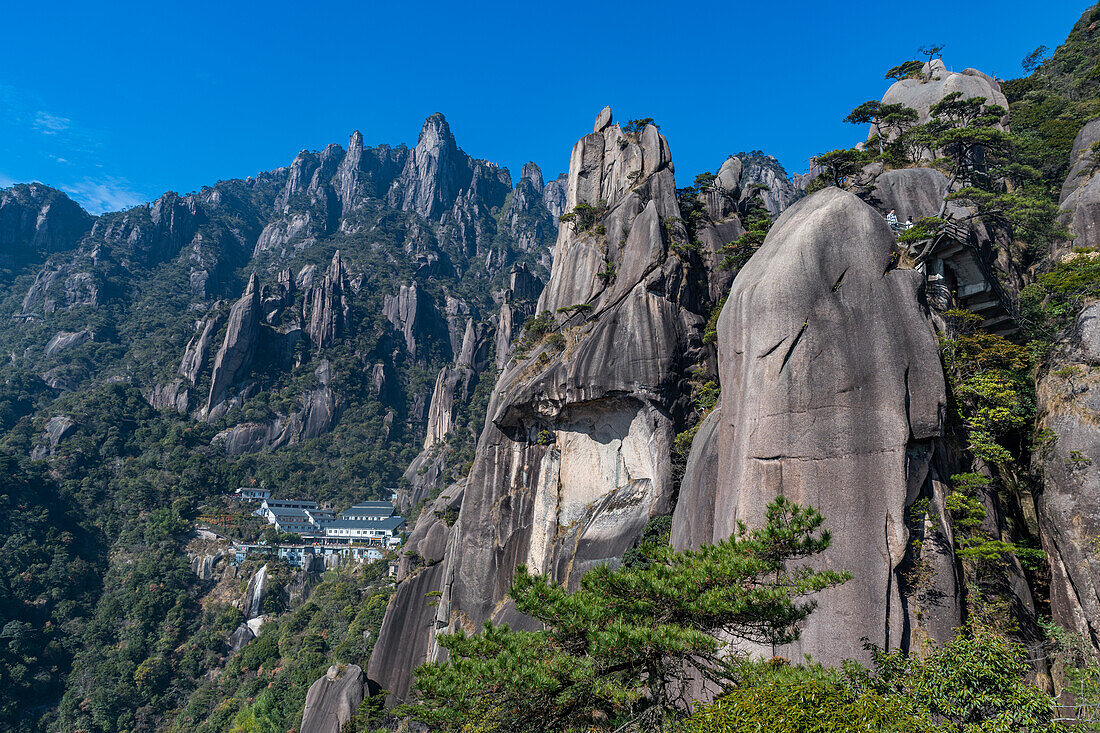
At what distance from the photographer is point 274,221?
445 feet

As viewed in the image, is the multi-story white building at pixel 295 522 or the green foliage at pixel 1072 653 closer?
the green foliage at pixel 1072 653

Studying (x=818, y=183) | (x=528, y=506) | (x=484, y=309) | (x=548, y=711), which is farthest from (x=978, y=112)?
(x=484, y=309)

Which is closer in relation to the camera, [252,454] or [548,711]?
[548,711]

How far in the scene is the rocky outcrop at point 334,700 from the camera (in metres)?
24.7

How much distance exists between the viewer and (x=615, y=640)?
7.18m

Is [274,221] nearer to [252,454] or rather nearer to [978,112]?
[252,454]

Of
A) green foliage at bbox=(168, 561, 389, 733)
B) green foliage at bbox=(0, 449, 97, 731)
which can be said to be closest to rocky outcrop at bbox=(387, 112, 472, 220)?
green foliage at bbox=(0, 449, 97, 731)

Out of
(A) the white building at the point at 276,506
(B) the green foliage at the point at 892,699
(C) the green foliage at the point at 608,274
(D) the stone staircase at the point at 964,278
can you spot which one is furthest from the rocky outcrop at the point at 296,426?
(B) the green foliage at the point at 892,699

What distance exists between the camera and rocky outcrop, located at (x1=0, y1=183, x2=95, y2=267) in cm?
10221

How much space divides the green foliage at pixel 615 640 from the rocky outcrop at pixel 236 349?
79774mm

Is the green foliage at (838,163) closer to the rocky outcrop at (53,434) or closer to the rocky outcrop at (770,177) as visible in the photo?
the rocky outcrop at (770,177)

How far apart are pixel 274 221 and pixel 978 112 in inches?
5701

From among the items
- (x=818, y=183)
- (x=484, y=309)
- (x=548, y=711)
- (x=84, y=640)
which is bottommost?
(x=84, y=640)

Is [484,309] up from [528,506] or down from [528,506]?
up
